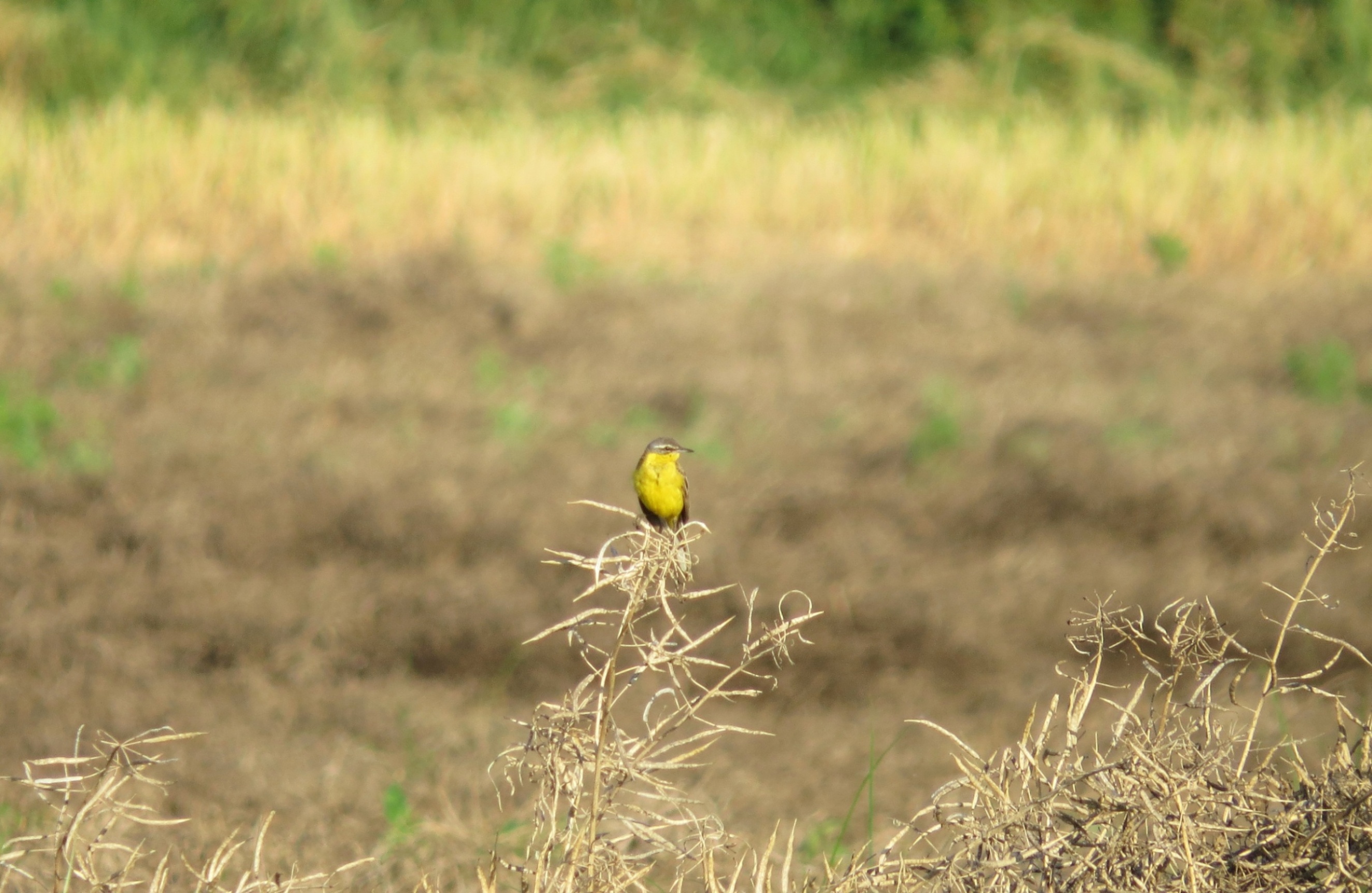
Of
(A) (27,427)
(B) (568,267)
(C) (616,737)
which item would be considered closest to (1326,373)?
(B) (568,267)

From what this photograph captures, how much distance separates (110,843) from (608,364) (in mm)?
5901

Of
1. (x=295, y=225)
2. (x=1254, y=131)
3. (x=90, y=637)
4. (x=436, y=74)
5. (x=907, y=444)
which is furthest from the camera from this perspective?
(x=436, y=74)

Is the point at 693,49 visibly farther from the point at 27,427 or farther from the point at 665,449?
the point at 665,449

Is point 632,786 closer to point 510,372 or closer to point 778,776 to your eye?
point 778,776

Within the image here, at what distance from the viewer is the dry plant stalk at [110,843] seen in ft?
6.02

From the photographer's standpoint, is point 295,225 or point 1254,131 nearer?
point 295,225

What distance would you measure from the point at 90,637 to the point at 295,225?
6081 mm

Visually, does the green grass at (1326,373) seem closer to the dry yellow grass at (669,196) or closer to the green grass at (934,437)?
the green grass at (934,437)

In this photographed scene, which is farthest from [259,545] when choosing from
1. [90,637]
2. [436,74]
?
[436,74]

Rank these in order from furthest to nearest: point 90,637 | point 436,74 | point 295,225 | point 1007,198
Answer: point 436,74 < point 1007,198 < point 295,225 < point 90,637

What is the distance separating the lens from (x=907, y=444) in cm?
667

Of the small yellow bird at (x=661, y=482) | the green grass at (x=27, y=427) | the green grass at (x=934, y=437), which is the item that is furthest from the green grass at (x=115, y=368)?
the small yellow bird at (x=661, y=482)

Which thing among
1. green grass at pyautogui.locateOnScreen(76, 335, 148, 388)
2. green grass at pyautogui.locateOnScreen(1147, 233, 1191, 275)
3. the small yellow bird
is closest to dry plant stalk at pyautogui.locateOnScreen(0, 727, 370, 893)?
the small yellow bird

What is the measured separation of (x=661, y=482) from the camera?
8.87 feet
